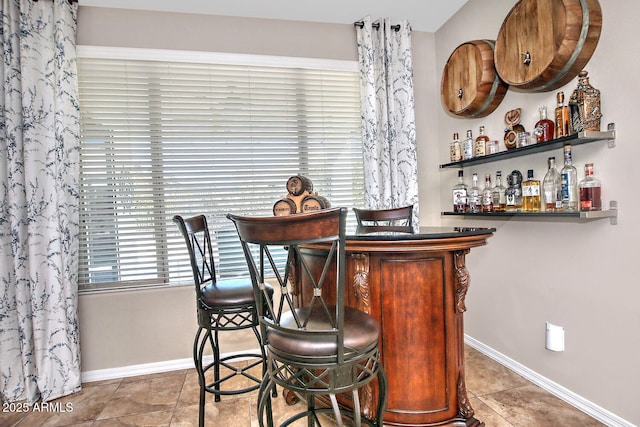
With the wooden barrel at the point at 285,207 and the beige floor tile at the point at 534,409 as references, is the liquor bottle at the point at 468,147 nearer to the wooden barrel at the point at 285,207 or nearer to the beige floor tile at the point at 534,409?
the wooden barrel at the point at 285,207

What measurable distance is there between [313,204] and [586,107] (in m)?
1.55

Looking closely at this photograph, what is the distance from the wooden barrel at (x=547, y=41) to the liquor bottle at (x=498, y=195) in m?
0.64

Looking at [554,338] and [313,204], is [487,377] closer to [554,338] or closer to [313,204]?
[554,338]

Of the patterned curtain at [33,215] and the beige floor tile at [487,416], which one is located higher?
the patterned curtain at [33,215]

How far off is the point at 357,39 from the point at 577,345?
8.90ft

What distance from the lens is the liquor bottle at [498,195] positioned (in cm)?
239

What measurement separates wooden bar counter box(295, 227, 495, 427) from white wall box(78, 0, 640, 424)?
2.59 feet

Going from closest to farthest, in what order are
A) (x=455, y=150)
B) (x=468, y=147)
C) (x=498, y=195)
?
(x=498, y=195)
(x=468, y=147)
(x=455, y=150)

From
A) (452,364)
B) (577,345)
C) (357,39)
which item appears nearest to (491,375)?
(577,345)

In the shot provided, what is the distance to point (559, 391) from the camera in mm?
2035

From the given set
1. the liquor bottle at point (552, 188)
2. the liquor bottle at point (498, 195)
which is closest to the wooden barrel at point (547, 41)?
the liquor bottle at point (552, 188)

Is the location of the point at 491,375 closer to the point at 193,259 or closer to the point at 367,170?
the point at 367,170

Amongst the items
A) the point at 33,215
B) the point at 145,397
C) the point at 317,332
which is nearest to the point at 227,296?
the point at 317,332

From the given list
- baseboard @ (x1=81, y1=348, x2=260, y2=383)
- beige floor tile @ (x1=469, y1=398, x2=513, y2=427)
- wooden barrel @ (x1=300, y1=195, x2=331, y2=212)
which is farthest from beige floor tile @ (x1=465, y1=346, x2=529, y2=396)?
baseboard @ (x1=81, y1=348, x2=260, y2=383)
